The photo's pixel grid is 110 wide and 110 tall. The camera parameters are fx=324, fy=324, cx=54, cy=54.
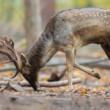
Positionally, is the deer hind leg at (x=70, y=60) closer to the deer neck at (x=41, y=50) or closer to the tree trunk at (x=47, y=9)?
the deer neck at (x=41, y=50)

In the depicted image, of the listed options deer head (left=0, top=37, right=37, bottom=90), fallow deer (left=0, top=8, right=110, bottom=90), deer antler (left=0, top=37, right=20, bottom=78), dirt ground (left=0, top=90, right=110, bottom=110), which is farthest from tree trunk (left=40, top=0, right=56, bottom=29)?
dirt ground (left=0, top=90, right=110, bottom=110)

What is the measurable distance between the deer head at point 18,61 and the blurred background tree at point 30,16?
5.53 metres

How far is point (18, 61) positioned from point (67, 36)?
54.9 inches

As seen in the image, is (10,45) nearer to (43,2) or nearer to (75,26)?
(75,26)

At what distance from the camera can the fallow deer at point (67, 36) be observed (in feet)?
27.1

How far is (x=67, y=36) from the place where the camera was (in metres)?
8.24

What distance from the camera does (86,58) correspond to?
16.0 metres

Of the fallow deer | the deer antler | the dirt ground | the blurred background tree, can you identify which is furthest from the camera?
the blurred background tree

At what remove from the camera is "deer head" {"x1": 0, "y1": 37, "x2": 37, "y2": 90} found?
7.56 meters

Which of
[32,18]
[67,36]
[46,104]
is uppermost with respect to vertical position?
[46,104]

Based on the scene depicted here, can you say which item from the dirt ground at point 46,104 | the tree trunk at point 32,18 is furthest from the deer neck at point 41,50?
the tree trunk at point 32,18

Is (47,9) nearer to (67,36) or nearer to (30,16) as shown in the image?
(30,16)

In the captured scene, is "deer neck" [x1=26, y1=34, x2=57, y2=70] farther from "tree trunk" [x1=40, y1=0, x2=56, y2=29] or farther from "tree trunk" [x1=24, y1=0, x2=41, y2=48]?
"tree trunk" [x1=40, y1=0, x2=56, y2=29]

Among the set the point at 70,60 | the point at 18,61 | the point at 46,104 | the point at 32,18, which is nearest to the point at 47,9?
the point at 32,18
